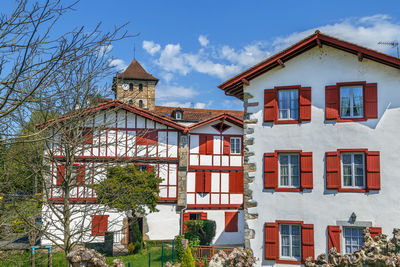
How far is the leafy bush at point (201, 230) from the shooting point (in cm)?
2018

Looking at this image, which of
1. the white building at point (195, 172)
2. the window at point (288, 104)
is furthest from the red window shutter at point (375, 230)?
the white building at point (195, 172)

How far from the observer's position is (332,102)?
13203 millimetres

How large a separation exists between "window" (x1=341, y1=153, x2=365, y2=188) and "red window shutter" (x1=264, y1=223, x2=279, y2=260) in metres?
2.81

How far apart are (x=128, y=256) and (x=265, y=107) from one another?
10.7 m

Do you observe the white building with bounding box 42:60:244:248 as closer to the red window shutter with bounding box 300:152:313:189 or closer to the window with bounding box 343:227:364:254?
the red window shutter with bounding box 300:152:313:189

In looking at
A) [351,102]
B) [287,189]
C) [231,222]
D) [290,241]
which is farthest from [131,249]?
[351,102]

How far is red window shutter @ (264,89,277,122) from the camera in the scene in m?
13.7

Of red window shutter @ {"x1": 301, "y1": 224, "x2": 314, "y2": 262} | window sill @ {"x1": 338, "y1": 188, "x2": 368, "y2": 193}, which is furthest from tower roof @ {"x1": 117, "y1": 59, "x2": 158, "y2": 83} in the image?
window sill @ {"x1": 338, "y1": 188, "x2": 368, "y2": 193}

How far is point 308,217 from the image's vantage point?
1300 cm

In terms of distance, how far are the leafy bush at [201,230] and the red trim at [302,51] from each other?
28.4 ft

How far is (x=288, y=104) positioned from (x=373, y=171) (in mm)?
3594

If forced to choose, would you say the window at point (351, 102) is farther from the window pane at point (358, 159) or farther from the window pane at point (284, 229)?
the window pane at point (284, 229)

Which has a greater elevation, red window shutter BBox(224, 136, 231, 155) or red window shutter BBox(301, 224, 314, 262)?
red window shutter BBox(224, 136, 231, 155)

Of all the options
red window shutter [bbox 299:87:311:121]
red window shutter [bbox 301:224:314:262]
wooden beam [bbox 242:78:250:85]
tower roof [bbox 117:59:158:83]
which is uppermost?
tower roof [bbox 117:59:158:83]
